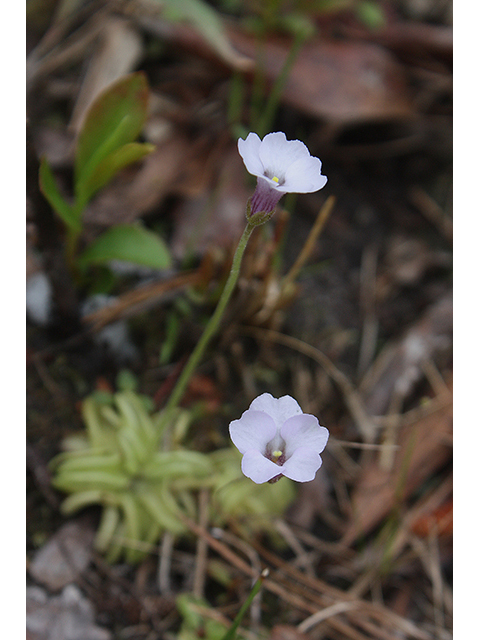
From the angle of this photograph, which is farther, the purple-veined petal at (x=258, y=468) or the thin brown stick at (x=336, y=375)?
the thin brown stick at (x=336, y=375)

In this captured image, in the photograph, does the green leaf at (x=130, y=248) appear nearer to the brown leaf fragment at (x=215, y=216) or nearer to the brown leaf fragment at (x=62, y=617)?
the brown leaf fragment at (x=215, y=216)

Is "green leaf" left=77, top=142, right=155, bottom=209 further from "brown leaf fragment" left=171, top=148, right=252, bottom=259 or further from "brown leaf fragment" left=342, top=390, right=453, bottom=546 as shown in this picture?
"brown leaf fragment" left=342, top=390, right=453, bottom=546

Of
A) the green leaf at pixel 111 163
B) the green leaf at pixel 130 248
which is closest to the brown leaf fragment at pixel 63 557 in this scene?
the green leaf at pixel 130 248

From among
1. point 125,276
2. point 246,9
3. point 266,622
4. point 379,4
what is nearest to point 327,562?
point 266,622

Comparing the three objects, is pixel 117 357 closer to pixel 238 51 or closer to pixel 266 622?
pixel 266 622

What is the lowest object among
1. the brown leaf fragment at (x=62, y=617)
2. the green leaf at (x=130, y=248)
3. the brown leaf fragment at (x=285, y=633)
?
the brown leaf fragment at (x=285, y=633)

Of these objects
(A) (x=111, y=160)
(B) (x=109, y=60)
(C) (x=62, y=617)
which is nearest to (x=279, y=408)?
(A) (x=111, y=160)

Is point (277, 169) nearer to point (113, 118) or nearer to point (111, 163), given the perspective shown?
point (111, 163)
